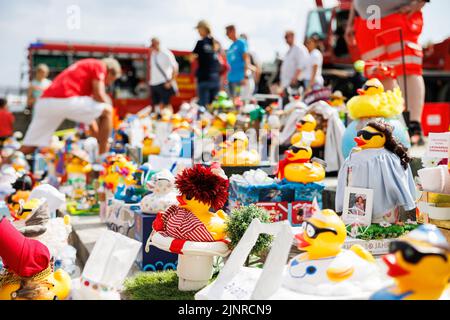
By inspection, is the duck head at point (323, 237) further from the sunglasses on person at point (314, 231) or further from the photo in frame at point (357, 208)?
the photo in frame at point (357, 208)

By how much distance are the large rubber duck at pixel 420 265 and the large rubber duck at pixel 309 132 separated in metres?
2.97

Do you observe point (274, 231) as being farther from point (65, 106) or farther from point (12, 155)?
point (12, 155)

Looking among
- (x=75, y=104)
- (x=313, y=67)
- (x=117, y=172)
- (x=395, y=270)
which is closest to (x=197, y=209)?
(x=395, y=270)

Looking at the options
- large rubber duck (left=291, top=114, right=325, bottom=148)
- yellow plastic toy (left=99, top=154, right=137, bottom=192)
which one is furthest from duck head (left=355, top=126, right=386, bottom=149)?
yellow plastic toy (left=99, top=154, right=137, bottom=192)

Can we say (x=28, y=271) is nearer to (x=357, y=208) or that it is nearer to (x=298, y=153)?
(x=357, y=208)

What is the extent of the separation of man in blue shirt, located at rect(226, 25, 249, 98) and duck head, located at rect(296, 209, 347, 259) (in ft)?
20.5

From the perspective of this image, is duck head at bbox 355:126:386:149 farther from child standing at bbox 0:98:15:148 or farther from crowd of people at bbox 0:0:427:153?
child standing at bbox 0:98:15:148

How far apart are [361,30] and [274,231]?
3.28 metres

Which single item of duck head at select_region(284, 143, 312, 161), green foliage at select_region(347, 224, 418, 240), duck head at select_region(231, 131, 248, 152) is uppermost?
duck head at select_region(231, 131, 248, 152)

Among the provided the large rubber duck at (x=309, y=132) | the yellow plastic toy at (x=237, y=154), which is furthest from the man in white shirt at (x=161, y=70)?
the yellow plastic toy at (x=237, y=154)

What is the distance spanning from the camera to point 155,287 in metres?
3.54

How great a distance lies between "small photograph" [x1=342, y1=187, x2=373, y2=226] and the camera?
374 cm

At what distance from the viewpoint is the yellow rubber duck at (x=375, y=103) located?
14.2 feet

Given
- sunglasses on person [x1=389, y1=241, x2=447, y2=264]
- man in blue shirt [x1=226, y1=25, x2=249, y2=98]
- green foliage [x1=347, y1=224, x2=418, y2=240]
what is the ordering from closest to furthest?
sunglasses on person [x1=389, y1=241, x2=447, y2=264], green foliage [x1=347, y1=224, x2=418, y2=240], man in blue shirt [x1=226, y1=25, x2=249, y2=98]
